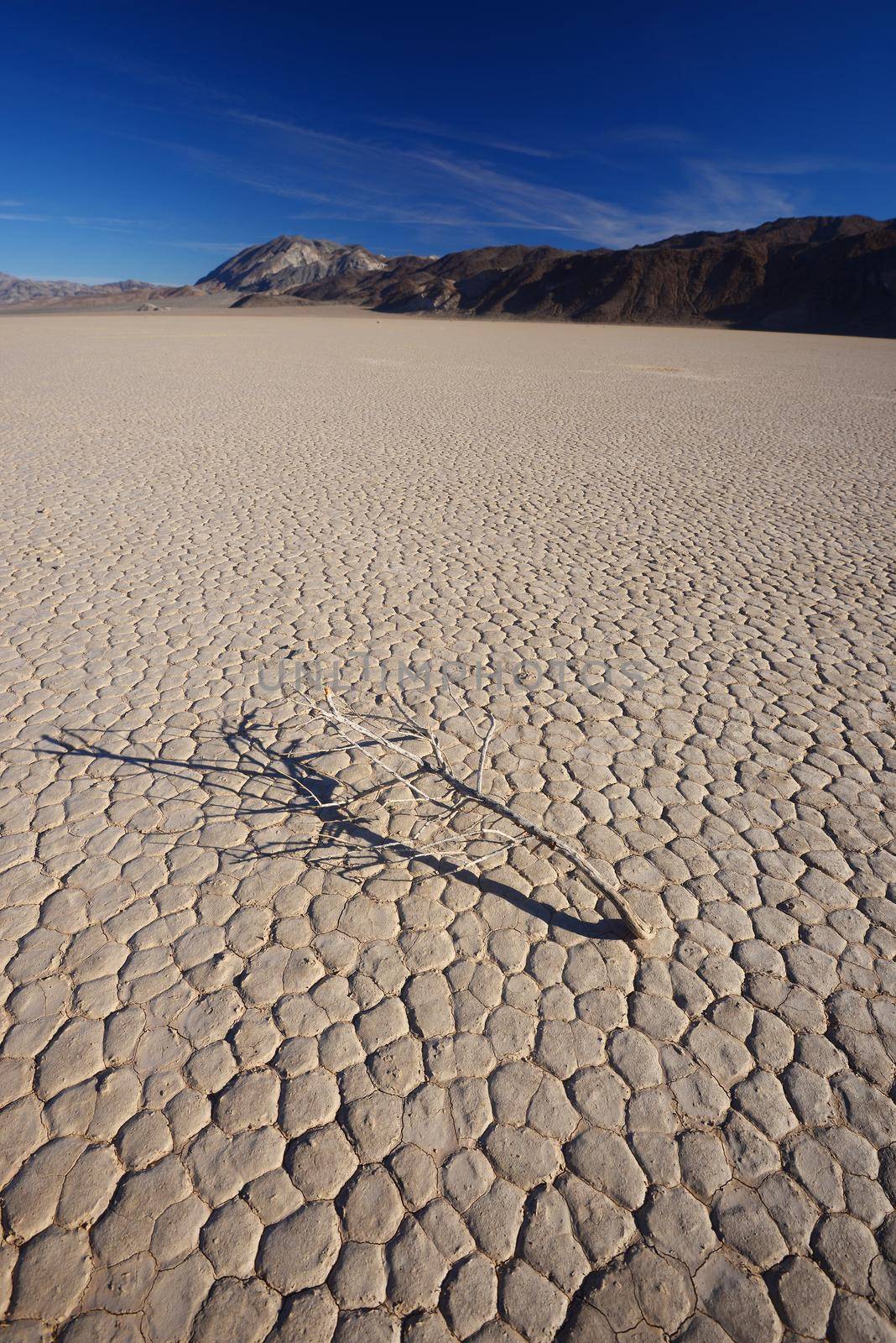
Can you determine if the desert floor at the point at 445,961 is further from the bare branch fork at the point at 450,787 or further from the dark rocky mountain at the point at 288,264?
the dark rocky mountain at the point at 288,264

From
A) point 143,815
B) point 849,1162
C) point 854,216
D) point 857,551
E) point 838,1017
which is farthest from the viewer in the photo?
point 854,216

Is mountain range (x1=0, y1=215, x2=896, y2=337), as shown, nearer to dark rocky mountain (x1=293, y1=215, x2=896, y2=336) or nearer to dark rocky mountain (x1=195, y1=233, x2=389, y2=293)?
dark rocky mountain (x1=293, y1=215, x2=896, y2=336)

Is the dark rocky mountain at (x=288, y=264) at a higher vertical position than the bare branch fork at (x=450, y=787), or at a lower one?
higher

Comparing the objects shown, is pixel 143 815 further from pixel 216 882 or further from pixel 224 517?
pixel 224 517

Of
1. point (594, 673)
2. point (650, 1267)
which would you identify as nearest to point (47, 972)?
point (650, 1267)

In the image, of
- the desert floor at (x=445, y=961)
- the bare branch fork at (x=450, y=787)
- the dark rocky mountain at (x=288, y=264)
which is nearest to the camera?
the desert floor at (x=445, y=961)

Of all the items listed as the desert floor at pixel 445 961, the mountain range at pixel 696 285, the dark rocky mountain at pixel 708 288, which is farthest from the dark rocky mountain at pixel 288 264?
the desert floor at pixel 445 961

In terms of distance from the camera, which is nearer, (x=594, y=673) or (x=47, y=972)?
(x=47, y=972)
